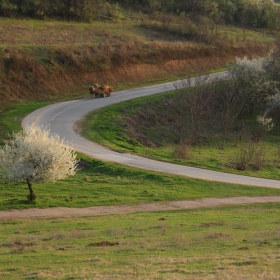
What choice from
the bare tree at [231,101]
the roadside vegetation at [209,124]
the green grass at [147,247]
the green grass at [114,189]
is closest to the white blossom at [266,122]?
the roadside vegetation at [209,124]

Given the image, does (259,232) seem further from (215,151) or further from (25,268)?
(215,151)

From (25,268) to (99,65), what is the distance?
160ft

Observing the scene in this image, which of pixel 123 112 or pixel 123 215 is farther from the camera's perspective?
pixel 123 112

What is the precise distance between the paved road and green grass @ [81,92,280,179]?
117 centimetres

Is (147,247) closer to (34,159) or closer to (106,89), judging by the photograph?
(34,159)

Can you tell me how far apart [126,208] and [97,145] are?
12.5m

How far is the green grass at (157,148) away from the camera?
1496 inches

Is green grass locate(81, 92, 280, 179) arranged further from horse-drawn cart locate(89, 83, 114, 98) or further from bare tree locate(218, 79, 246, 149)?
bare tree locate(218, 79, 246, 149)

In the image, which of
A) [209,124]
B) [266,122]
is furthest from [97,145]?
[266,122]

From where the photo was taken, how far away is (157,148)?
143ft

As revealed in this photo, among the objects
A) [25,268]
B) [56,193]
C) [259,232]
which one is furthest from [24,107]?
[25,268]

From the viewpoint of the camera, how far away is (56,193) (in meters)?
29.8

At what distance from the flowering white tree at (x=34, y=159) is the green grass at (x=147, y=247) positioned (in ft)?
9.77

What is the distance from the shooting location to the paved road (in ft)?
114
